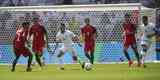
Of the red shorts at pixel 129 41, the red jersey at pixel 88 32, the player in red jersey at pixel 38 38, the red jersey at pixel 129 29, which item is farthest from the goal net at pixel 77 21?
the player in red jersey at pixel 38 38

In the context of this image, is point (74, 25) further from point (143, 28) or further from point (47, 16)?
point (143, 28)

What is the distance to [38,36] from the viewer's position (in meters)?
26.7

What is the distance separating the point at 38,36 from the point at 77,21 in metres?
6.86

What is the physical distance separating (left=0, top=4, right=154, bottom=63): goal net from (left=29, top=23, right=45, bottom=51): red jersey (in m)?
5.28

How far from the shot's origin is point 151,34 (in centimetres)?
2656

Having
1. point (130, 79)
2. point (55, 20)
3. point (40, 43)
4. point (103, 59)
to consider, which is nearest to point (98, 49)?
point (103, 59)

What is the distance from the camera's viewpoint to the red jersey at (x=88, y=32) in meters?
28.2

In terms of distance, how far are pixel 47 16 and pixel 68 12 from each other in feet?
3.55

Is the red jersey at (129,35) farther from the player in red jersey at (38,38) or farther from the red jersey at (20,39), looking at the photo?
the red jersey at (20,39)

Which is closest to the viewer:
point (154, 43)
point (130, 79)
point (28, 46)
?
point (130, 79)

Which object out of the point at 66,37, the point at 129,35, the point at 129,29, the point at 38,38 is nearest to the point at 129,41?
the point at 129,35

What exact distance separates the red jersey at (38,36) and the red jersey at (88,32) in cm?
222

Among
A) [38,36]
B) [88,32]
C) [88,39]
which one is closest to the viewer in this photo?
[38,36]

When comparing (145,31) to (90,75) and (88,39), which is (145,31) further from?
(90,75)
